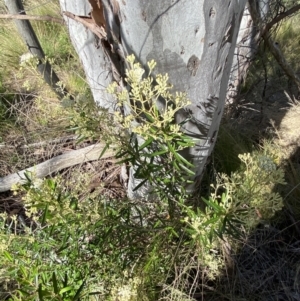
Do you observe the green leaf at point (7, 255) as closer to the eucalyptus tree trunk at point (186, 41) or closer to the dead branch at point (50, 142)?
the eucalyptus tree trunk at point (186, 41)

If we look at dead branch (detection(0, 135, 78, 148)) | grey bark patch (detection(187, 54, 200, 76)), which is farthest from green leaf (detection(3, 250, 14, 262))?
dead branch (detection(0, 135, 78, 148))

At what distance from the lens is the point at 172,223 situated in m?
1.29

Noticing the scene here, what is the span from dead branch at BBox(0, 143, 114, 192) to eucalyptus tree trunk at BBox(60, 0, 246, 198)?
129 centimetres

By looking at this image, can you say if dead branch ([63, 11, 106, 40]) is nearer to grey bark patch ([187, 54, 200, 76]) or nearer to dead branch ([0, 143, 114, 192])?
grey bark patch ([187, 54, 200, 76])

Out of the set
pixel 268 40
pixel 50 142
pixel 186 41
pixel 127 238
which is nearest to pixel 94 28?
pixel 186 41

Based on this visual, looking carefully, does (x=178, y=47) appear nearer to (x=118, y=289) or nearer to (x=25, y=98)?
(x=118, y=289)

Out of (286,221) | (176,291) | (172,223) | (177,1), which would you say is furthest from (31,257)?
(286,221)

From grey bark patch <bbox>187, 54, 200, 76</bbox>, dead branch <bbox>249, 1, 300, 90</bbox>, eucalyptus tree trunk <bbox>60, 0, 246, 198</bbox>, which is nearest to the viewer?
eucalyptus tree trunk <bbox>60, 0, 246, 198</bbox>

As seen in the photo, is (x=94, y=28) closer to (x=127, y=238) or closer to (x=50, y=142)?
(x=127, y=238)

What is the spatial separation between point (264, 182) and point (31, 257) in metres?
0.80

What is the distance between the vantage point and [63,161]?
7.84ft

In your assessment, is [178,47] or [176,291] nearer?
[178,47]

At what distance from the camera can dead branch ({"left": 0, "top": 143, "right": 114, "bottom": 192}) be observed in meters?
2.33

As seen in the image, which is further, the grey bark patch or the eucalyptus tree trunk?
the grey bark patch
